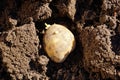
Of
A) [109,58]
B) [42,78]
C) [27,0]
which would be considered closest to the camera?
[109,58]

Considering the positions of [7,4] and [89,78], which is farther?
[7,4]

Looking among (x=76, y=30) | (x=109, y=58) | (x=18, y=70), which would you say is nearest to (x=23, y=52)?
(x=18, y=70)

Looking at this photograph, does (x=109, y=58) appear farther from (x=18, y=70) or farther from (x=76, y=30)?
(x=18, y=70)
